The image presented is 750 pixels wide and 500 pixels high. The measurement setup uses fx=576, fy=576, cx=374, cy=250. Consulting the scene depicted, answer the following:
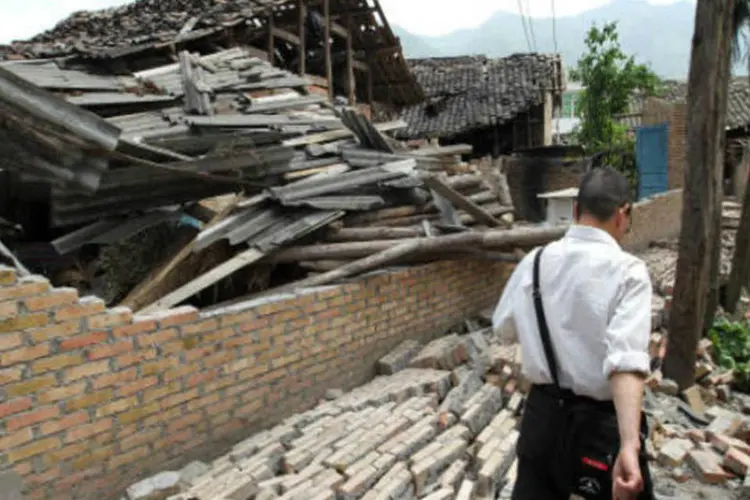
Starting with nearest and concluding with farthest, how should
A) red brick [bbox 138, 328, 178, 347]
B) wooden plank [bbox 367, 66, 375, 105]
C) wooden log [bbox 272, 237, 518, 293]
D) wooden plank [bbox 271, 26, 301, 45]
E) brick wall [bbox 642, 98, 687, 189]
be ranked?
red brick [bbox 138, 328, 178, 347]
wooden log [bbox 272, 237, 518, 293]
wooden plank [bbox 271, 26, 301, 45]
wooden plank [bbox 367, 66, 375, 105]
brick wall [bbox 642, 98, 687, 189]

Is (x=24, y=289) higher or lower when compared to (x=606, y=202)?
lower

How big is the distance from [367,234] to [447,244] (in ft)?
2.78

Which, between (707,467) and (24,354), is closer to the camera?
(24,354)

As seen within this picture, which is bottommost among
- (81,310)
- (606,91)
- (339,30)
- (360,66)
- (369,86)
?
(81,310)

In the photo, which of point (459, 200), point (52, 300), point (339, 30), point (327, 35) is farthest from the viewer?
point (339, 30)

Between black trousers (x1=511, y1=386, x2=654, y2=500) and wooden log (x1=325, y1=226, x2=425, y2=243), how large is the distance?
3.79 metres

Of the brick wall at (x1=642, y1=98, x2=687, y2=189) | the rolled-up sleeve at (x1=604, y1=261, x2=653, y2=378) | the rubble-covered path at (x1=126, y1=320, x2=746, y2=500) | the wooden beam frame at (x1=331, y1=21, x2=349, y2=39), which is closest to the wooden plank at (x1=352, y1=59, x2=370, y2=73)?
the wooden beam frame at (x1=331, y1=21, x2=349, y2=39)

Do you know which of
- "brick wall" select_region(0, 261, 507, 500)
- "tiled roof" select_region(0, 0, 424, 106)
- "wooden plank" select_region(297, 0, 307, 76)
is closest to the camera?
"brick wall" select_region(0, 261, 507, 500)

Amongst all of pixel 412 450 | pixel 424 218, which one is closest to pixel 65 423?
pixel 412 450

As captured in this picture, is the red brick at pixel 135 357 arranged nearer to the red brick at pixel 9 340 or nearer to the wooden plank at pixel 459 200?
the red brick at pixel 9 340

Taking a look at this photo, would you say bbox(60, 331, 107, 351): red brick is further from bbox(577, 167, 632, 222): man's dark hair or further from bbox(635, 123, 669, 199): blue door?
bbox(635, 123, 669, 199): blue door

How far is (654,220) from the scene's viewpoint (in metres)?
13.2

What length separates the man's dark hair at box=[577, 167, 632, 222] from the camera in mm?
2242

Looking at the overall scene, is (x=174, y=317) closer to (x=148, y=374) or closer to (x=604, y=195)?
(x=148, y=374)
